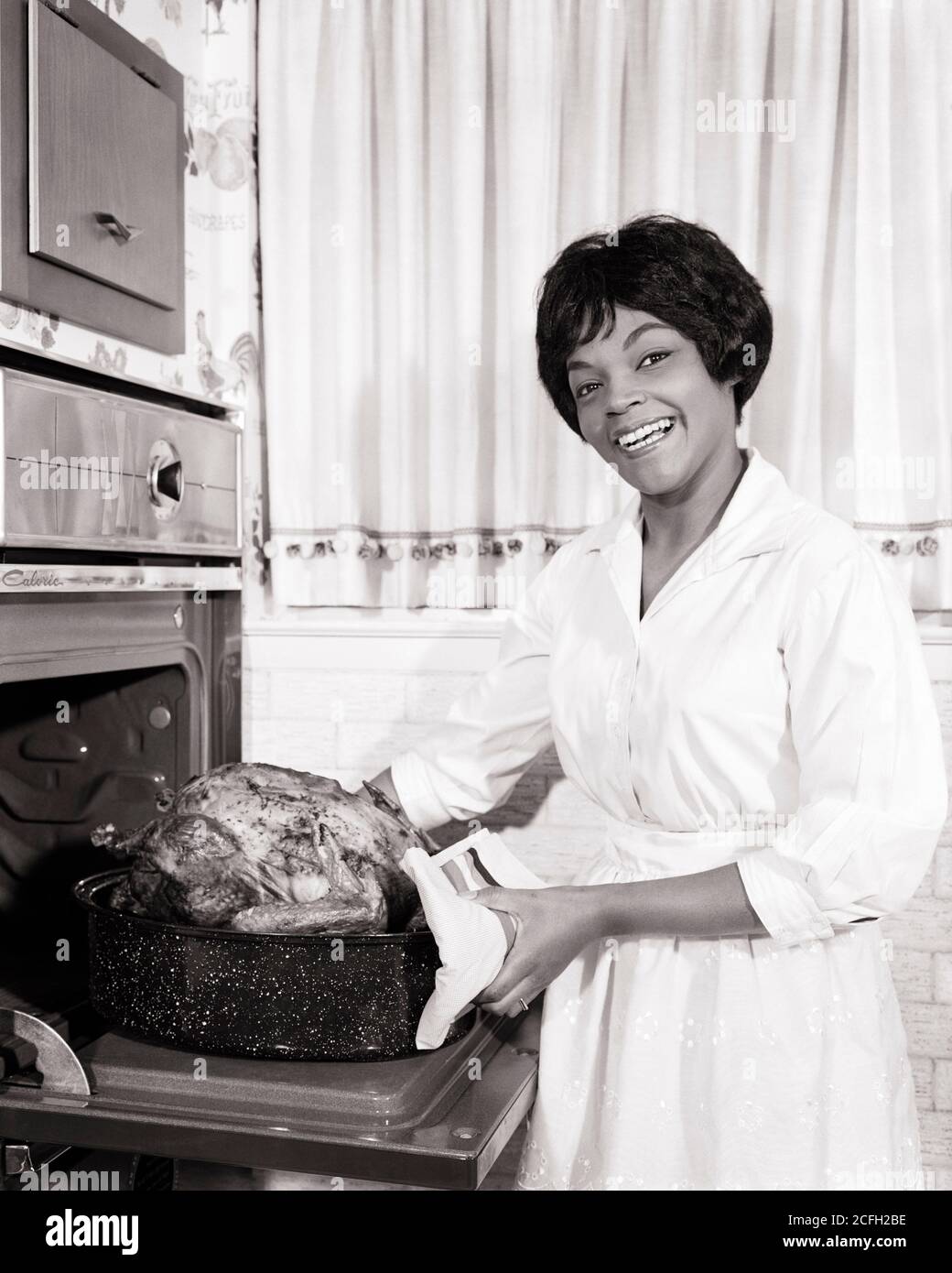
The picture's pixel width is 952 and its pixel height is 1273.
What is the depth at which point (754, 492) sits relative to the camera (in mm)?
1462

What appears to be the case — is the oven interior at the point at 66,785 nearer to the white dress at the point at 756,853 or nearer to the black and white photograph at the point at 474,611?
the black and white photograph at the point at 474,611

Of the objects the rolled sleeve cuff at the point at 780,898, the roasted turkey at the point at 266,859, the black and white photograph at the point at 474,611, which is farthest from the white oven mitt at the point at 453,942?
the rolled sleeve cuff at the point at 780,898

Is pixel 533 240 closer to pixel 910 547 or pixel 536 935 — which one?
pixel 910 547

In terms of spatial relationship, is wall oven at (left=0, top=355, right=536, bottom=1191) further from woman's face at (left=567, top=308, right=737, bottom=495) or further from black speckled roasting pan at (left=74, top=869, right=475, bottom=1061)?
woman's face at (left=567, top=308, right=737, bottom=495)

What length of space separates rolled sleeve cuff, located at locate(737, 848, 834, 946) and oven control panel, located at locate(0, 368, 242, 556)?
90 cm

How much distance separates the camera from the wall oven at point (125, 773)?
110cm

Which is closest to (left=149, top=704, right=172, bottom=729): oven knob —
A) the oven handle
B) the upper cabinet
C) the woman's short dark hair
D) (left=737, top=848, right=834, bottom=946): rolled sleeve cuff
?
the oven handle

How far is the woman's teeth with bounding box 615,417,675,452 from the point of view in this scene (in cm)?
143

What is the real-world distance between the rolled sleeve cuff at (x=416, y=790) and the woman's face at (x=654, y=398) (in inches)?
20.7

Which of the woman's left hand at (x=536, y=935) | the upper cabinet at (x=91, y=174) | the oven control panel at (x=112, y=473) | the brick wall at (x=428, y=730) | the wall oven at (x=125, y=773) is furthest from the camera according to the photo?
the brick wall at (x=428, y=730)

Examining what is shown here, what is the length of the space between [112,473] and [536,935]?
32.0 inches

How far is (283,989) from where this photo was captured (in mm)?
1137

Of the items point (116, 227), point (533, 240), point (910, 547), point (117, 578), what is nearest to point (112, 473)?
point (117, 578)

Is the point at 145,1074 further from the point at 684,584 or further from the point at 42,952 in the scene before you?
the point at 684,584
